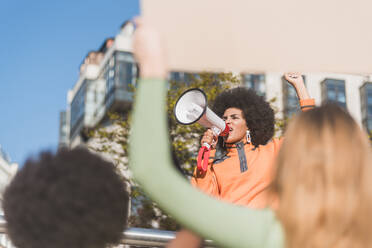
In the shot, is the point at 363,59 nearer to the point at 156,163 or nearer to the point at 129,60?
the point at 156,163

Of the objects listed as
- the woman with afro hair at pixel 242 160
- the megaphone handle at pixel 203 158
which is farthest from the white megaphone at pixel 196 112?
the megaphone handle at pixel 203 158

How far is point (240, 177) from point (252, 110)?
1.23 m

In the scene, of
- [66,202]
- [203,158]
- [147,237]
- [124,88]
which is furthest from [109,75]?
[66,202]

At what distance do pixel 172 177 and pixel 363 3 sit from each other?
131cm

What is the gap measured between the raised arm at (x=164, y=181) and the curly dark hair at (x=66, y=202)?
0.15 meters

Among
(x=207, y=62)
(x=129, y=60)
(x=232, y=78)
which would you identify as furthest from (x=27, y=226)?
(x=129, y=60)

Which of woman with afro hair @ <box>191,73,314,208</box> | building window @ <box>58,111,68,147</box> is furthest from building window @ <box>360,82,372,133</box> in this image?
building window @ <box>58,111,68,147</box>

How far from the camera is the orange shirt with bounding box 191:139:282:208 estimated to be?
8.69ft

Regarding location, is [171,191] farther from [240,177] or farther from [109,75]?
[109,75]

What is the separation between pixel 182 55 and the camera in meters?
1.56

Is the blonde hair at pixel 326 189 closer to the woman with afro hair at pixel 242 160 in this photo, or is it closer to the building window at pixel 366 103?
the woman with afro hair at pixel 242 160

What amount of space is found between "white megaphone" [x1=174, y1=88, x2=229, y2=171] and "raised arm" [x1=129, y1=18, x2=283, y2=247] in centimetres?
206

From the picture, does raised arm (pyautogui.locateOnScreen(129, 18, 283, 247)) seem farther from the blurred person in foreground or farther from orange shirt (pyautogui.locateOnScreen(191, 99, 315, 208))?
orange shirt (pyautogui.locateOnScreen(191, 99, 315, 208))

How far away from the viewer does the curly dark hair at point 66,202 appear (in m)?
1.09
